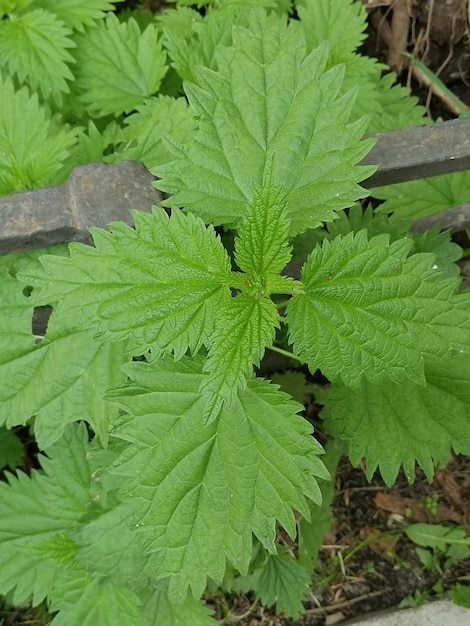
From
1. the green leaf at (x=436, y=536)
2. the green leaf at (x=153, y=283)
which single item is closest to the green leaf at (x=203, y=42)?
the green leaf at (x=153, y=283)

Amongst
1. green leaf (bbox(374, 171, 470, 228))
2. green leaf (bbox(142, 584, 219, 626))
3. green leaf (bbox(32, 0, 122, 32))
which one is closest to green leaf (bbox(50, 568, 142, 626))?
green leaf (bbox(142, 584, 219, 626))

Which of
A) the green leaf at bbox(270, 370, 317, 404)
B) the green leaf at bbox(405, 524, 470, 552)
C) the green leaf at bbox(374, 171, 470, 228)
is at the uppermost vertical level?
the green leaf at bbox(374, 171, 470, 228)

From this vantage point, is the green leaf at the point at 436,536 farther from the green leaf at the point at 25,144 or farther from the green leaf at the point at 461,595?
the green leaf at the point at 25,144

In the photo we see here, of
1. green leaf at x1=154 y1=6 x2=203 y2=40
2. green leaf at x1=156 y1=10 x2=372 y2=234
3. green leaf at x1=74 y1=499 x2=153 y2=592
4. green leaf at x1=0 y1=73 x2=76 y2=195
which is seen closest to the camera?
green leaf at x1=156 y1=10 x2=372 y2=234

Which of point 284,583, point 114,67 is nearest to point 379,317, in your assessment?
point 284,583

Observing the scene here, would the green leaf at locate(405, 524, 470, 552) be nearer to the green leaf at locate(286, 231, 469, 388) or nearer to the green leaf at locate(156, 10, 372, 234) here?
the green leaf at locate(286, 231, 469, 388)
